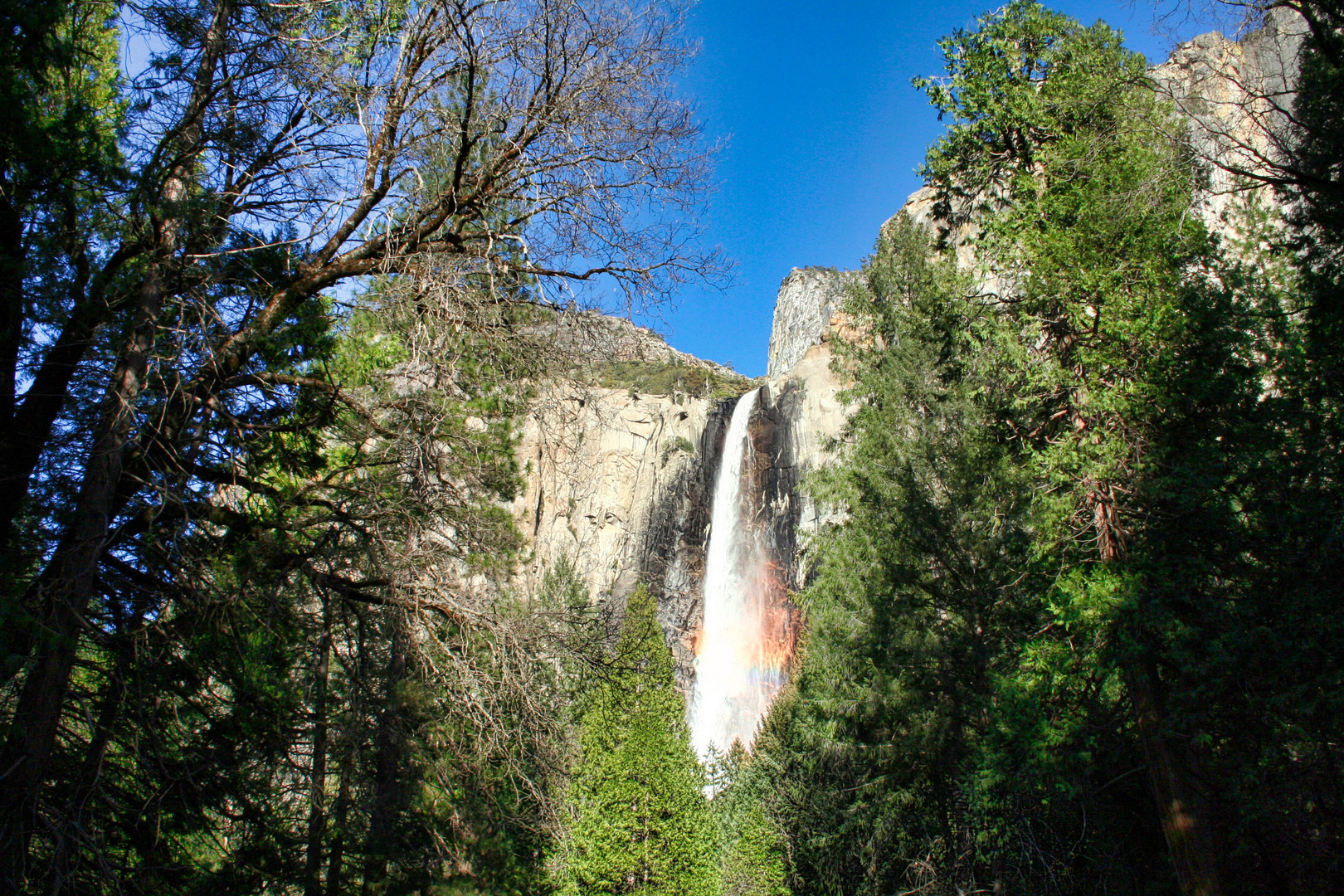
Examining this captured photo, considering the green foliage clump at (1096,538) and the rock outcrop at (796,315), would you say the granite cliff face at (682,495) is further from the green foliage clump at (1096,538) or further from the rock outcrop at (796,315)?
the rock outcrop at (796,315)

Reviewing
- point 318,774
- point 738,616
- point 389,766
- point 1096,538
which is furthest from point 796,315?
point 318,774

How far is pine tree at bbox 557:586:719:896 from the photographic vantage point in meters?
14.8

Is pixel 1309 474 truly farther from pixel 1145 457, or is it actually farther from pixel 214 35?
pixel 214 35

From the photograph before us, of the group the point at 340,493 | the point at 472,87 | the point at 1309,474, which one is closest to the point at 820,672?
the point at 1309,474

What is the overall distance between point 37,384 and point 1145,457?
934cm

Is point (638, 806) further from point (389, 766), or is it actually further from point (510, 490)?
point (510, 490)

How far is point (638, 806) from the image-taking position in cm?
1539

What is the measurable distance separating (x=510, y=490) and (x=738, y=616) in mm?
26348

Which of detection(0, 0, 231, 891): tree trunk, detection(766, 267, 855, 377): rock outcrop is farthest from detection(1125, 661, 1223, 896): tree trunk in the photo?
detection(766, 267, 855, 377): rock outcrop

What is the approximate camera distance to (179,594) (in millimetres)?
4078

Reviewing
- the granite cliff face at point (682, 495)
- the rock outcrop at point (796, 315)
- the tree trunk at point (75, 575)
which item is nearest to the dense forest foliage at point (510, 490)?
the tree trunk at point (75, 575)

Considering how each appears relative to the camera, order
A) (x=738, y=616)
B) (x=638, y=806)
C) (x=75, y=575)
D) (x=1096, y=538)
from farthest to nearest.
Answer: (x=738, y=616)
(x=638, y=806)
(x=1096, y=538)
(x=75, y=575)

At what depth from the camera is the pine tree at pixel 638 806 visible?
1480cm

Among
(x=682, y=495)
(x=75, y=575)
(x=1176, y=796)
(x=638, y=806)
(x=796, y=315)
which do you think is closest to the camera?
(x=75, y=575)
